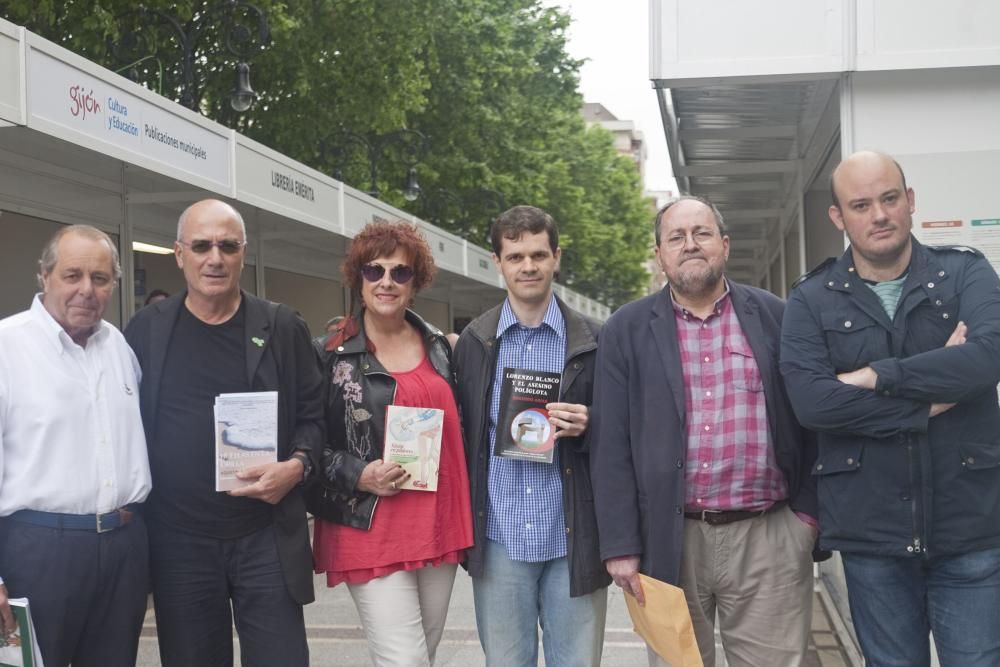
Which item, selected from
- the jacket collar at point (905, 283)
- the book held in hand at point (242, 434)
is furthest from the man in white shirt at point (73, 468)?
the jacket collar at point (905, 283)

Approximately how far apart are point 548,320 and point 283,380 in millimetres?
940

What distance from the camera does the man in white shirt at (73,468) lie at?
10.8 ft

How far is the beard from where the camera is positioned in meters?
3.61

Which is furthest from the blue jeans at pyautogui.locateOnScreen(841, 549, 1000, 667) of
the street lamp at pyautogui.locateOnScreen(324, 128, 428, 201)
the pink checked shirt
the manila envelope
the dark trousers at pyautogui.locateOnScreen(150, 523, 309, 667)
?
the street lamp at pyautogui.locateOnScreen(324, 128, 428, 201)

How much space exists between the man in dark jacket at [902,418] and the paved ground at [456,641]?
2466mm

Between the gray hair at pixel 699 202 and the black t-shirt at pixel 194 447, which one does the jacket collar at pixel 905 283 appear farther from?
the black t-shirt at pixel 194 447

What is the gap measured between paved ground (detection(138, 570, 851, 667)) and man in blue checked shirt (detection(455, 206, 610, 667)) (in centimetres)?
236

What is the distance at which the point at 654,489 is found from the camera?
11.7 feet

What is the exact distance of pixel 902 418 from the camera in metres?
3.26

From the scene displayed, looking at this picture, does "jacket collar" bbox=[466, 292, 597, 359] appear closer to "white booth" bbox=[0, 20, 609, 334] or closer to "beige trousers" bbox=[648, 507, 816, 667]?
"beige trousers" bbox=[648, 507, 816, 667]

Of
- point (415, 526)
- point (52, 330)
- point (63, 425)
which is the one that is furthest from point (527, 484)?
point (52, 330)

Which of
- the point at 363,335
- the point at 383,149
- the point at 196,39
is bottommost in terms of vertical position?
the point at 363,335

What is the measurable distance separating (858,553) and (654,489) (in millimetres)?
649

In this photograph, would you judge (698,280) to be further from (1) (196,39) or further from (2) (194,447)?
(1) (196,39)
